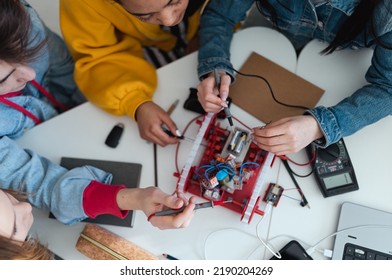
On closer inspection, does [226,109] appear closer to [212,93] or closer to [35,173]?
[212,93]

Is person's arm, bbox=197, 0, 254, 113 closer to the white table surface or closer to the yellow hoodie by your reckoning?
the white table surface

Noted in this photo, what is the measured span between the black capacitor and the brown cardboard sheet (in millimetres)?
309

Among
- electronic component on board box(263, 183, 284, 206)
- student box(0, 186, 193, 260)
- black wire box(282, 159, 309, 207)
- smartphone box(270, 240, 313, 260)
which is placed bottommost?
student box(0, 186, 193, 260)

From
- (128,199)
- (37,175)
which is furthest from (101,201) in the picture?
(37,175)

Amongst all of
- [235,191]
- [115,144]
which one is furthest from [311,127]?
[115,144]

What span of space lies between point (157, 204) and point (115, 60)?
1.48 ft

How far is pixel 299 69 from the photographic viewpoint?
1.03 metres

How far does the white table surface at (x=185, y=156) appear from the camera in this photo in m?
0.92

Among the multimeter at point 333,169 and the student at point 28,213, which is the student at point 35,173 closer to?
the student at point 28,213

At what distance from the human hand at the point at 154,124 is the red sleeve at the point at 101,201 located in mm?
151

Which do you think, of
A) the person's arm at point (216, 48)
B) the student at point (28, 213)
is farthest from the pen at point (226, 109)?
the student at point (28, 213)

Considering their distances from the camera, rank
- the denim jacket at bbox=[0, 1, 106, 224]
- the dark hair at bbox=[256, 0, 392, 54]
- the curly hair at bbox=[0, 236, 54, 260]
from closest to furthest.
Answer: the curly hair at bbox=[0, 236, 54, 260]
the dark hair at bbox=[256, 0, 392, 54]
the denim jacket at bbox=[0, 1, 106, 224]

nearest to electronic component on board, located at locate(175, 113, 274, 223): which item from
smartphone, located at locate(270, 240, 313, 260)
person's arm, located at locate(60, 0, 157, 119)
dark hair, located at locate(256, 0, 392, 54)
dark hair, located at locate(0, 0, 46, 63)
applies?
smartphone, located at locate(270, 240, 313, 260)

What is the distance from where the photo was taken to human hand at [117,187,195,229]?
0.81 meters
